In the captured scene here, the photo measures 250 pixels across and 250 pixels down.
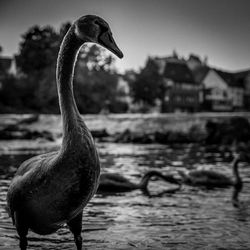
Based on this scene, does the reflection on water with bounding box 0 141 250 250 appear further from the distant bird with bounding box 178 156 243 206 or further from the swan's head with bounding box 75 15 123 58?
the swan's head with bounding box 75 15 123 58

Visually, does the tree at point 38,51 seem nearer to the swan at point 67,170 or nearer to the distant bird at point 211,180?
the distant bird at point 211,180

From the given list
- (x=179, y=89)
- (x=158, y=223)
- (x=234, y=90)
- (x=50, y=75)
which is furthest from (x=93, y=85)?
(x=158, y=223)

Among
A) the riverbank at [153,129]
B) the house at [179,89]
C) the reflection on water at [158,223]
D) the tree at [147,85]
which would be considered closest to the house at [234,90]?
the house at [179,89]

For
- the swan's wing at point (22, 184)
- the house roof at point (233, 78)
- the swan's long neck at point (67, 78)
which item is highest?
the house roof at point (233, 78)

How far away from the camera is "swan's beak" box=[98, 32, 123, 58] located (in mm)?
2908

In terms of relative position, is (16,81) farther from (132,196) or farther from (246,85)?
(246,85)

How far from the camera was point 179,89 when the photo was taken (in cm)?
7250

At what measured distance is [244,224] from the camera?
597cm

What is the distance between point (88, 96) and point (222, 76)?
128ft

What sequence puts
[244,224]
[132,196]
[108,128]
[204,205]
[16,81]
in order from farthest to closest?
[16,81] < [108,128] < [132,196] < [204,205] < [244,224]

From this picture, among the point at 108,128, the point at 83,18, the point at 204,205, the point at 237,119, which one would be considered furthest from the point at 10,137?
the point at 83,18

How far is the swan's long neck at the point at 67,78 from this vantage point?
125 inches

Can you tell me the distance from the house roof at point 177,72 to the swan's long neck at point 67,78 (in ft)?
223

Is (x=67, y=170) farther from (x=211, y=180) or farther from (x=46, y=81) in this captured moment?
(x=46, y=81)
